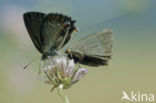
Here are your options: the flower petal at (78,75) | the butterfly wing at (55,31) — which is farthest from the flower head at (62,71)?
the butterfly wing at (55,31)

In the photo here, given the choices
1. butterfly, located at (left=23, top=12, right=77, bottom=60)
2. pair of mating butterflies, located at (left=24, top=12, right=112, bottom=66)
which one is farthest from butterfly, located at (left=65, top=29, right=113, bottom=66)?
butterfly, located at (left=23, top=12, right=77, bottom=60)

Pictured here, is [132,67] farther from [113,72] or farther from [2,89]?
[2,89]

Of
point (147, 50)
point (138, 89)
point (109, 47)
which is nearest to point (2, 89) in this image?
point (109, 47)

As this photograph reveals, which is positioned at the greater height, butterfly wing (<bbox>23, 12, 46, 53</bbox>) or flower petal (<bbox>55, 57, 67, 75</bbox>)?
butterfly wing (<bbox>23, 12, 46, 53</bbox>)

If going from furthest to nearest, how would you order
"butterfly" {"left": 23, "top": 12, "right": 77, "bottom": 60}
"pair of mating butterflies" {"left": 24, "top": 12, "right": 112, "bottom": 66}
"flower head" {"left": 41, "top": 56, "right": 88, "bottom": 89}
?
"butterfly" {"left": 23, "top": 12, "right": 77, "bottom": 60}, "pair of mating butterflies" {"left": 24, "top": 12, "right": 112, "bottom": 66}, "flower head" {"left": 41, "top": 56, "right": 88, "bottom": 89}

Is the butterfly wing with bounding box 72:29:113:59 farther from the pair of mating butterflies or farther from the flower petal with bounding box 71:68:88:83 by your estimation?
the flower petal with bounding box 71:68:88:83

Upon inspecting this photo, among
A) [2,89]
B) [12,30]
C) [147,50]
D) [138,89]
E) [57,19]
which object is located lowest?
[147,50]

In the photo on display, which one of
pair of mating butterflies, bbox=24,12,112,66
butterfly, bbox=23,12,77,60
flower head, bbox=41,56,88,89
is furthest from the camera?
butterfly, bbox=23,12,77,60

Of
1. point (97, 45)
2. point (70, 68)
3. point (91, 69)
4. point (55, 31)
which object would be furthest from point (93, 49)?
point (91, 69)
